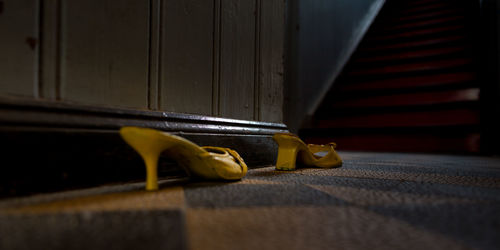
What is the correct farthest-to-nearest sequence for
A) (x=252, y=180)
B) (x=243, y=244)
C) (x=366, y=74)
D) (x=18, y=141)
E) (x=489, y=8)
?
(x=366, y=74) → (x=489, y=8) → (x=252, y=180) → (x=18, y=141) → (x=243, y=244)

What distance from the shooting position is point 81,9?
59cm

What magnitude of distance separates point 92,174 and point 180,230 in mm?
342

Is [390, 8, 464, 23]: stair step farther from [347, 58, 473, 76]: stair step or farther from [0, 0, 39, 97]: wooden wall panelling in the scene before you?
[0, 0, 39, 97]: wooden wall panelling

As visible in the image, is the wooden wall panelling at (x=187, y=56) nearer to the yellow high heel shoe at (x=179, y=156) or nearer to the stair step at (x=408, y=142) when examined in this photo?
the yellow high heel shoe at (x=179, y=156)

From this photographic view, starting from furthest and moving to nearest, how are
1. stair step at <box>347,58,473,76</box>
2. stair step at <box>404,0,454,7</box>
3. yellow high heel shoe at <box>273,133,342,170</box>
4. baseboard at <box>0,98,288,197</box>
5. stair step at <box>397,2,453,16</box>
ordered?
stair step at <box>404,0,454,7</box>
stair step at <box>397,2,453,16</box>
stair step at <box>347,58,473,76</box>
yellow high heel shoe at <box>273,133,342,170</box>
baseboard at <box>0,98,288,197</box>

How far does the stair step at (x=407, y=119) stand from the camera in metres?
1.99

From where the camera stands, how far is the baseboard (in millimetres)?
482

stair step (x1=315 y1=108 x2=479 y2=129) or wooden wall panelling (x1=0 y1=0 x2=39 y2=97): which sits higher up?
wooden wall panelling (x1=0 y1=0 x2=39 y2=97)

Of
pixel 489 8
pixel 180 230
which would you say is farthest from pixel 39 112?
pixel 489 8

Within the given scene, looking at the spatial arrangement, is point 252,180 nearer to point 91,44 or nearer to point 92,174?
point 92,174

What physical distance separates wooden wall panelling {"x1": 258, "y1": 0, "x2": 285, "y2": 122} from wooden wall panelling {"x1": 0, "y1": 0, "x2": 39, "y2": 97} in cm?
72

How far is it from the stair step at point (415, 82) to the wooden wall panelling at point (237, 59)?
1709mm

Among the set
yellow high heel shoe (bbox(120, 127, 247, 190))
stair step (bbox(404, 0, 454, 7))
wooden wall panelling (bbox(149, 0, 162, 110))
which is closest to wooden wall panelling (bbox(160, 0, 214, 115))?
wooden wall panelling (bbox(149, 0, 162, 110))

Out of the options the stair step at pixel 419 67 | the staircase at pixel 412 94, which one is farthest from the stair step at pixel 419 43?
the stair step at pixel 419 67
